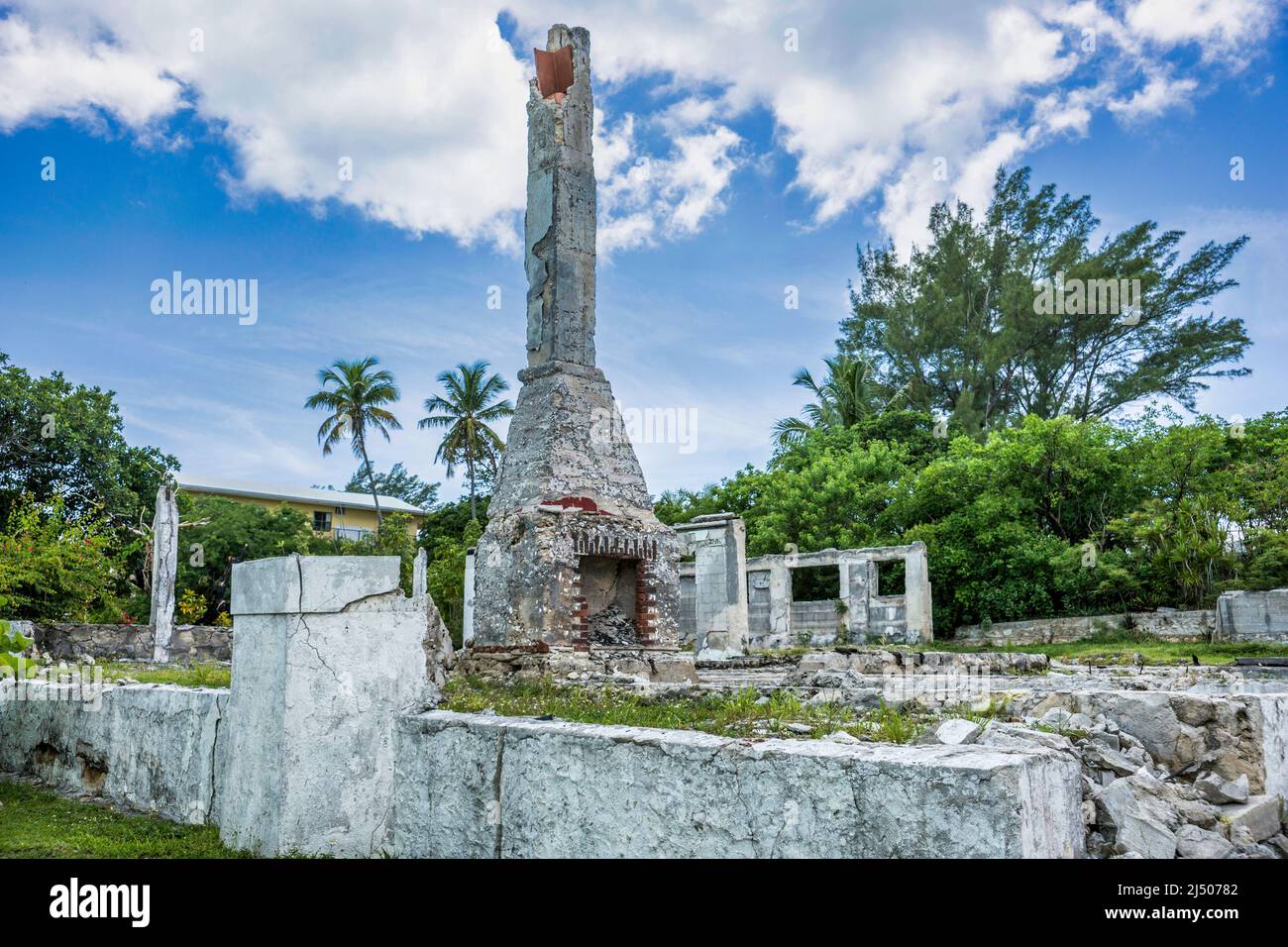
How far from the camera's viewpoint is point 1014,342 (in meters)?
32.9

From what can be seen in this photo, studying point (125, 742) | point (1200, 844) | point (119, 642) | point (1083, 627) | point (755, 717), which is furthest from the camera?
point (1083, 627)

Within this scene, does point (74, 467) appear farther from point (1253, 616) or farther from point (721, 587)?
point (1253, 616)

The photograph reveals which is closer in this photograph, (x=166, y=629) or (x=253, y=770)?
(x=253, y=770)

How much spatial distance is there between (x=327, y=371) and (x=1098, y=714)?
36.0 meters

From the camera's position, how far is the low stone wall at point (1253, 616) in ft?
44.6

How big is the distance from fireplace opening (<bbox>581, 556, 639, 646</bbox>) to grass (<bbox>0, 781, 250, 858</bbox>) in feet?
22.5

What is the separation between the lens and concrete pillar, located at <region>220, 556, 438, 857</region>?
409 cm

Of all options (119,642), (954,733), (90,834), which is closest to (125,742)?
(90,834)

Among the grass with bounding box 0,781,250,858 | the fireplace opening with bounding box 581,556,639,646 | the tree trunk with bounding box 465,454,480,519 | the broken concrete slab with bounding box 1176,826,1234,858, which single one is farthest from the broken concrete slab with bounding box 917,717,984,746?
the tree trunk with bounding box 465,454,480,519

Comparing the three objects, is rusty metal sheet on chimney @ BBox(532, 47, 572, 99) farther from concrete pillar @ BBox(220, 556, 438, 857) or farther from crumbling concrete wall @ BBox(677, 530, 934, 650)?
concrete pillar @ BBox(220, 556, 438, 857)

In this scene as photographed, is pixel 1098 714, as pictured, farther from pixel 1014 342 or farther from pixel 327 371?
pixel 327 371

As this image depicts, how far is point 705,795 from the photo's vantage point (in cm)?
315

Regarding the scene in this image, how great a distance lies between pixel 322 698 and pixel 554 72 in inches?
423
